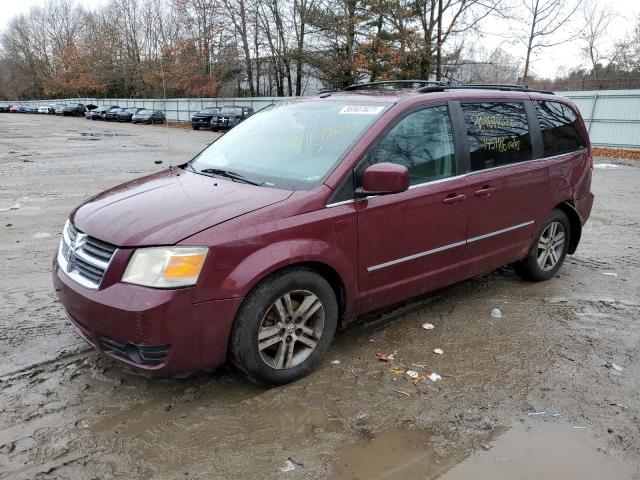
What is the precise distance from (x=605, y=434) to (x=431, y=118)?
7.86ft

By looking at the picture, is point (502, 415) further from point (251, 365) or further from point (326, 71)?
point (326, 71)

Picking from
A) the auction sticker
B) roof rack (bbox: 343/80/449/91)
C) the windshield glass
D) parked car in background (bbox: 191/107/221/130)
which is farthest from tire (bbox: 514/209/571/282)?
parked car in background (bbox: 191/107/221/130)

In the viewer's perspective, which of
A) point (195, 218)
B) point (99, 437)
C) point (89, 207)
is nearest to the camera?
point (99, 437)

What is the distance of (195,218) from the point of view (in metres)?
2.92

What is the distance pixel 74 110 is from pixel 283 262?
200 feet

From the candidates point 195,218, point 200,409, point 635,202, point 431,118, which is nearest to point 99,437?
point 200,409

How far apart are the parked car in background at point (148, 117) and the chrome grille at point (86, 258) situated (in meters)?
40.5

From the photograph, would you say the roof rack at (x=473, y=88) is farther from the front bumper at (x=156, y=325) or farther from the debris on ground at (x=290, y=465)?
the debris on ground at (x=290, y=465)

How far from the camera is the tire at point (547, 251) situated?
4996 millimetres

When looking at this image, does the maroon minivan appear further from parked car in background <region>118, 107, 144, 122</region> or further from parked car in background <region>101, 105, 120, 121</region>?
parked car in background <region>101, 105, 120, 121</region>

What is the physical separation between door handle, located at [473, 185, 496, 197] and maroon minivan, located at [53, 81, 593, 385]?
0.01 metres

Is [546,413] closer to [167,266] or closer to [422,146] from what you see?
[422,146]

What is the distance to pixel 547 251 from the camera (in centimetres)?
→ 517

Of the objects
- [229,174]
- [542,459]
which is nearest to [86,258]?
[229,174]
